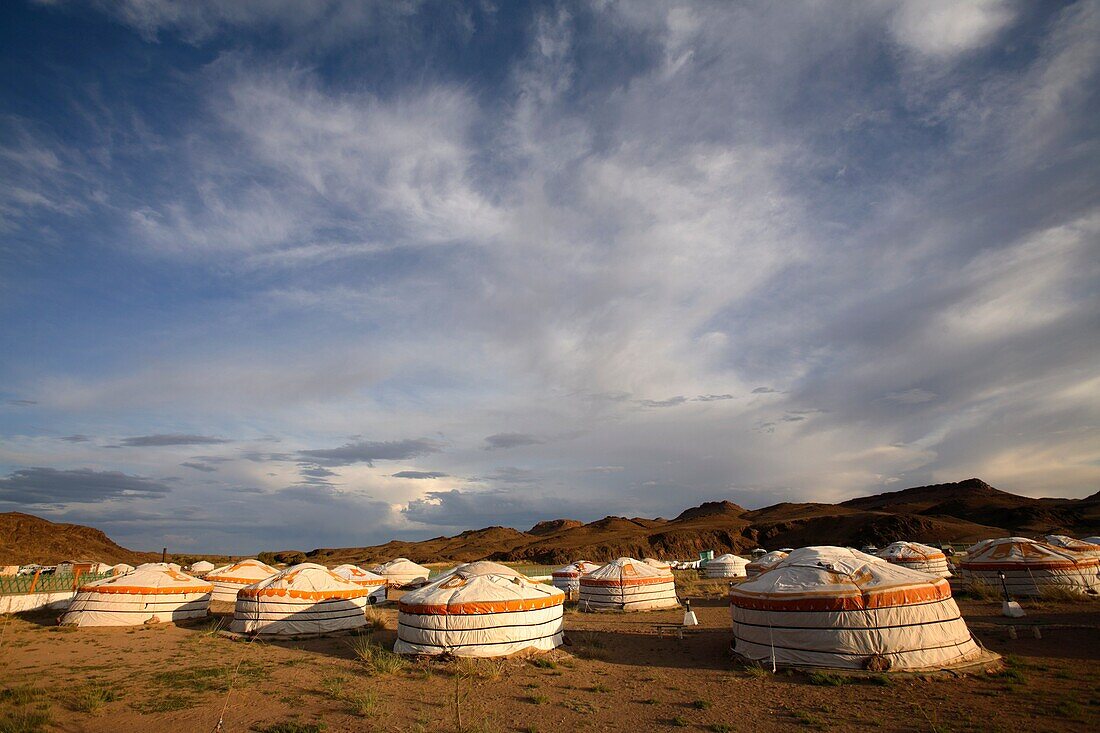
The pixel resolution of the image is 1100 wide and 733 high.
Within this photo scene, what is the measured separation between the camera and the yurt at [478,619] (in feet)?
45.1

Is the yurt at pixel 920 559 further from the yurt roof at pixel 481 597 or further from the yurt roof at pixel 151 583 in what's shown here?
the yurt roof at pixel 151 583

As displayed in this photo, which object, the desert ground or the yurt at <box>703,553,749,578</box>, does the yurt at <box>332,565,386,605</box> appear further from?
the yurt at <box>703,553,749,578</box>

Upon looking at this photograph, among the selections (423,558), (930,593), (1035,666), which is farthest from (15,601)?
(423,558)

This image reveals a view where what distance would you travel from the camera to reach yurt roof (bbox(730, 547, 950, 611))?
1120 centimetres

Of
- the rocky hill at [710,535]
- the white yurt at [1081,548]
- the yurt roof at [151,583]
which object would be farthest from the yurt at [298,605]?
the rocky hill at [710,535]

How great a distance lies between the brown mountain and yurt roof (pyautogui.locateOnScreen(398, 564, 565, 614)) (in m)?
69.9

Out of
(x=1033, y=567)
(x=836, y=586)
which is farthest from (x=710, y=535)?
(x=836, y=586)

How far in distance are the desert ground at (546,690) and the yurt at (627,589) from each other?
7.52 m

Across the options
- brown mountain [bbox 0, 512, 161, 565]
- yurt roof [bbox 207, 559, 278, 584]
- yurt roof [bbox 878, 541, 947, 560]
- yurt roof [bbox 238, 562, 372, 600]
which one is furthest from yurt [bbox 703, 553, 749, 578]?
brown mountain [bbox 0, 512, 161, 565]

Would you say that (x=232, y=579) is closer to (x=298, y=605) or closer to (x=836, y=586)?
(x=298, y=605)

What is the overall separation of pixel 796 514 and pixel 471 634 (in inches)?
3689

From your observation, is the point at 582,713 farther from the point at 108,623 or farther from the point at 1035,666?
the point at 108,623

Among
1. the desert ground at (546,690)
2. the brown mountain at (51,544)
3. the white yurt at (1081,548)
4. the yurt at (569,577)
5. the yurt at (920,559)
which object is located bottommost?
the desert ground at (546,690)

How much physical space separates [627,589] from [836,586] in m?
13.5
